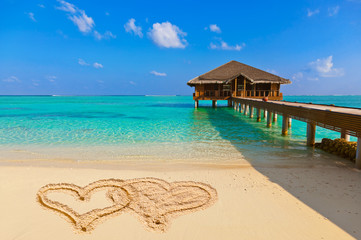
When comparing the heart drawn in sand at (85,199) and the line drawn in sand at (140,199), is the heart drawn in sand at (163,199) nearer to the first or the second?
the line drawn in sand at (140,199)

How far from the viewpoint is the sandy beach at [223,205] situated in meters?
3.20

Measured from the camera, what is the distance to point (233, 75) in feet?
98.4

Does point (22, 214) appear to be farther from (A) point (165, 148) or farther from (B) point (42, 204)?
(A) point (165, 148)

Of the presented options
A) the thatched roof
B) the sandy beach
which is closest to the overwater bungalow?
the thatched roof

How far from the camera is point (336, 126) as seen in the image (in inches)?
242

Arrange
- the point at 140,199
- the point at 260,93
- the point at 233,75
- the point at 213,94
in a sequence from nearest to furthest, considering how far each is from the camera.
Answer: the point at 140,199
the point at 260,93
the point at 233,75
the point at 213,94

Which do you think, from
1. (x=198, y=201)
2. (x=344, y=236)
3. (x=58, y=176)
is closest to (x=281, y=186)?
(x=344, y=236)

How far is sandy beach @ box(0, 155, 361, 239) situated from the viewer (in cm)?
320

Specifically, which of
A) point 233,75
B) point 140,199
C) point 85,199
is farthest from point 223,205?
point 233,75

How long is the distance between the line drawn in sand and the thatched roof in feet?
76.6

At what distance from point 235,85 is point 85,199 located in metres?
25.7

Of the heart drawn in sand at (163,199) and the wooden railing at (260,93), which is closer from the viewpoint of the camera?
the heart drawn in sand at (163,199)

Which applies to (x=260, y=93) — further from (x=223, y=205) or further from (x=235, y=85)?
(x=223, y=205)

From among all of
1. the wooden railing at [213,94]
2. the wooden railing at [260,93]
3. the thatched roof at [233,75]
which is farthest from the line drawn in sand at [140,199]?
the wooden railing at [213,94]
